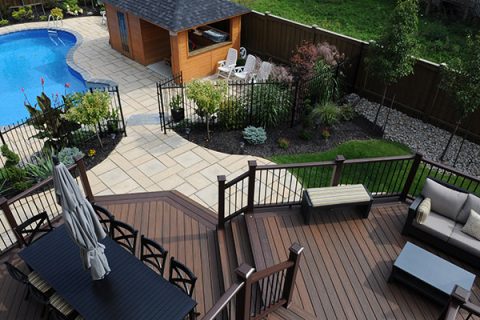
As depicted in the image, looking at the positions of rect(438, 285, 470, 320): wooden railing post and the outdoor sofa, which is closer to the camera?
rect(438, 285, 470, 320): wooden railing post

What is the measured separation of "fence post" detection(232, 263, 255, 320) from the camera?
13.0 ft

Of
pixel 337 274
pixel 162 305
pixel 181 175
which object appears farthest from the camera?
pixel 181 175

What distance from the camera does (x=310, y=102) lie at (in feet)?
34.6

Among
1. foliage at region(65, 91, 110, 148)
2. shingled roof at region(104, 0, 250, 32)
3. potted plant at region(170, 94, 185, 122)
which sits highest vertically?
shingled roof at region(104, 0, 250, 32)

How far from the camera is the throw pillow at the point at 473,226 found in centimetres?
572

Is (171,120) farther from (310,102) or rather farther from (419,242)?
(419,242)

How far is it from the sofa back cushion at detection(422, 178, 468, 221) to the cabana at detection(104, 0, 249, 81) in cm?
805

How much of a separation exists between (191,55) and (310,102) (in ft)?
13.6

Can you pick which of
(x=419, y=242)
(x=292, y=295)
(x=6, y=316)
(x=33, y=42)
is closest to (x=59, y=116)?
(x=6, y=316)

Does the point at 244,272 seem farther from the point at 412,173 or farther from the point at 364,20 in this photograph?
the point at 364,20

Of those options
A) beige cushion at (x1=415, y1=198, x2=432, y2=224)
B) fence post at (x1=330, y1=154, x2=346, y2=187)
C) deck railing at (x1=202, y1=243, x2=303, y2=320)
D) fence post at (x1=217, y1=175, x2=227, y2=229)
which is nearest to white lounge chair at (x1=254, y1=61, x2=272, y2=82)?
fence post at (x1=330, y1=154, x2=346, y2=187)

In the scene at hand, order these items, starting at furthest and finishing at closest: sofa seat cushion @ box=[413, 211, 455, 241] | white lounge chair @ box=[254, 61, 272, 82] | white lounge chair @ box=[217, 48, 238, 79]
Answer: white lounge chair @ box=[217, 48, 238, 79] → white lounge chair @ box=[254, 61, 272, 82] → sofa seat cushion @ box=[413, 211, 455, 241]

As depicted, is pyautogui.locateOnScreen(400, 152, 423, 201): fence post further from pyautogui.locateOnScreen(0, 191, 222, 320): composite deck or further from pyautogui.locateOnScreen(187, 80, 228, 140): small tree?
pyautogui.locateOnScreen(187, 80, 228, 140): small tree

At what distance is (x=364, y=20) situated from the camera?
1531 centimetres
